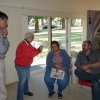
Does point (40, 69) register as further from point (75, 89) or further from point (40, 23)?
point (75, 89)

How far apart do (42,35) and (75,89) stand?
7.05 feet

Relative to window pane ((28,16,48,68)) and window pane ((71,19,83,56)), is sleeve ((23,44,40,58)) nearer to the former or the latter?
window pane ((28,16,48,68))

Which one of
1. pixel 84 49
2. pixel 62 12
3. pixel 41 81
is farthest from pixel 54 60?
pixel 62 12

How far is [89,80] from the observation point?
364 cm

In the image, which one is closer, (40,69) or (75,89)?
(75,89)

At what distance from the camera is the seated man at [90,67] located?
3457 millimetres

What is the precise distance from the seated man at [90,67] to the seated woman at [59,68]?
415mm

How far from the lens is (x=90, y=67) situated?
3748 mm

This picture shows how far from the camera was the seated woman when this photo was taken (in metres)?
4.25

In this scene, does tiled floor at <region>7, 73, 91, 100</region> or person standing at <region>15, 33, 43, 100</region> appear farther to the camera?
tiled floor at <region>7, 73, 91, 100</region>

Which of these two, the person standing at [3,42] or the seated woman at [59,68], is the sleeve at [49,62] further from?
the person standing at [3,42]

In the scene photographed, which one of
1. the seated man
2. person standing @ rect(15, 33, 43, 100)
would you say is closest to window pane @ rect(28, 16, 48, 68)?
person standing @ rect(15, 33, 43, 100)

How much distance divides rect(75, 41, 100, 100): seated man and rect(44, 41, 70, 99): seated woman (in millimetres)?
415

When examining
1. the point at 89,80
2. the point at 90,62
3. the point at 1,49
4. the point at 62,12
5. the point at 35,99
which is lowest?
the point at 35,99
